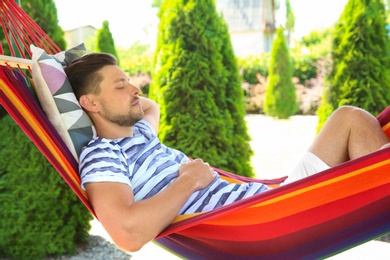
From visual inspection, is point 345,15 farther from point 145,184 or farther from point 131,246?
point 131,246

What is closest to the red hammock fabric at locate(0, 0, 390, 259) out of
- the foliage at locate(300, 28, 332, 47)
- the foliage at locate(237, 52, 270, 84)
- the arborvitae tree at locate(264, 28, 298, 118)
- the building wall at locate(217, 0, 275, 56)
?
the arborvitae tree at locate(264, 28, 298, 118)

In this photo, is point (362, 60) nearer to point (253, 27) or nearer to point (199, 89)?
point (199, 89)

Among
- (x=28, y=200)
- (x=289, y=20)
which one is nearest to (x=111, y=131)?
(x=28, y=200)

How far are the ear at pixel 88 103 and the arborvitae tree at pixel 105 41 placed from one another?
296 inches

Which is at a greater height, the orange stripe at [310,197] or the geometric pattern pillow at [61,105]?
the geometric pattern pillow at [61,105]

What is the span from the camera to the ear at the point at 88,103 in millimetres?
1903

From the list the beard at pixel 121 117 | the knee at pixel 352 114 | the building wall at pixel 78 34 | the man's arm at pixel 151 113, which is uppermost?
the beard at pixel 121 117

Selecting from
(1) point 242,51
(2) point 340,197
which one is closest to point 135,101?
(2) point 340,197

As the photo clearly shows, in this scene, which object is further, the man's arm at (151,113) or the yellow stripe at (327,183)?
the man's arm at (151,113)

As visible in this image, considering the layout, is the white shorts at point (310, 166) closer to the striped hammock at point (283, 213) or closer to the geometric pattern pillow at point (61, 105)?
the striped hammock at point (283, 213)

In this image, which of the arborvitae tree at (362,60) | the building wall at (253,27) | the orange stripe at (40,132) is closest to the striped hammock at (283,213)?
the orange stripe at (40,132)

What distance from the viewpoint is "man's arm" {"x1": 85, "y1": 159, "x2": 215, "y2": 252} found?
1482 mm

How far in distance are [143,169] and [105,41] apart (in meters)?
7.79

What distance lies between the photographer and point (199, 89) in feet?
12.7
